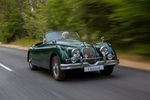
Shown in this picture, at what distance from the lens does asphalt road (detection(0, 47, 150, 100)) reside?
813cm

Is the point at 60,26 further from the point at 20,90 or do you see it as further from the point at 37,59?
the point at 20,90

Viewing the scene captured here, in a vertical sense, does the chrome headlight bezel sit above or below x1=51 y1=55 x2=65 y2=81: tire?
above

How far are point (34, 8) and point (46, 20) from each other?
14074mm

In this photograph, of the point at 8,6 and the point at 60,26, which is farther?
the point at 8,6

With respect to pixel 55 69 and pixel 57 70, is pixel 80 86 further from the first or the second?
pixel 55 69

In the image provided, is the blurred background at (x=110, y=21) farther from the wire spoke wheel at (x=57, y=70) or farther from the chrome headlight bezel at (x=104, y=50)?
the wire spoke wheel at (x=57, y=70)

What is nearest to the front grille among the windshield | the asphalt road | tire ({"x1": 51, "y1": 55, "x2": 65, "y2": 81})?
the asphalt road

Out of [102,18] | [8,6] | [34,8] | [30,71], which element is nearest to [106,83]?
[30,71]

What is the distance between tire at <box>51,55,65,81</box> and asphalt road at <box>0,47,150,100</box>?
171mm

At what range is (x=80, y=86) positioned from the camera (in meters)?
9.52

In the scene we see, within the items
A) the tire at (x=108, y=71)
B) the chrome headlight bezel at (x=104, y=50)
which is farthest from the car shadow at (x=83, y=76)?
the chrome headlight bezel at (x=104, y=50)

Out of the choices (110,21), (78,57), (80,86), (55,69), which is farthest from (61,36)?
(110,21)

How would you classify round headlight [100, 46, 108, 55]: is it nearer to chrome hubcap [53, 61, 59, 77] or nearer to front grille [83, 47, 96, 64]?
front grille [83, 47, 96, 64]

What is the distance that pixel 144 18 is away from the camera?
555 inches
